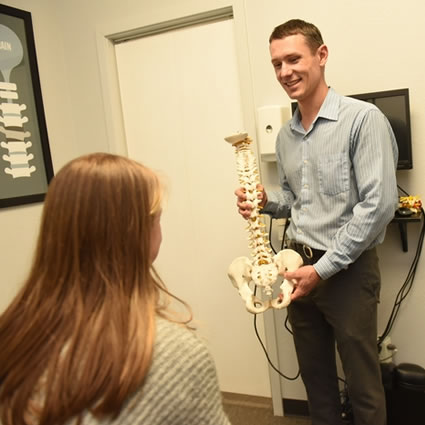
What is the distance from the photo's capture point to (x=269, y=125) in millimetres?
1968

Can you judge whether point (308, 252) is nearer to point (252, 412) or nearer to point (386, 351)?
point (386, 351)

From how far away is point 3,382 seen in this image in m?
0.75

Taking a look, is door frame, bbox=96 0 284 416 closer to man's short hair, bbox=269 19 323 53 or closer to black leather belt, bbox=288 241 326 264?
man's short hair, bbox=269 19 323 53

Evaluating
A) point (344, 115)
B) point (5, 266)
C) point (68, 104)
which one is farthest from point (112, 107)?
point (344, 115)

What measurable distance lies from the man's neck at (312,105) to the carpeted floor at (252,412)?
1.45m

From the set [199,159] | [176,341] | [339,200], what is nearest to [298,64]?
[339,200]

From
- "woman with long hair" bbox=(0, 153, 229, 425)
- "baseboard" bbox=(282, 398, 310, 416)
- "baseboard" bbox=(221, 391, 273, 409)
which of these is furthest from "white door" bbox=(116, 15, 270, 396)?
"woman with long hair" bbox=(0, 153, 229, 425)

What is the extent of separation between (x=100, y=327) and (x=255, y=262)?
96cm

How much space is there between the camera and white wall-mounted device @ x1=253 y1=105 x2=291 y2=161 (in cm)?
195

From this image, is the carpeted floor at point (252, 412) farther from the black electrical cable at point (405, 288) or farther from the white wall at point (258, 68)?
the black electrical cable at point (405, 288)

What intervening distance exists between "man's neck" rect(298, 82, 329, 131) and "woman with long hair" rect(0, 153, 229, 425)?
40.4 inches

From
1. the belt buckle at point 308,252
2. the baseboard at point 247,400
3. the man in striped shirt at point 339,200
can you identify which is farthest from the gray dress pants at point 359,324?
the baseboard at point 247,400

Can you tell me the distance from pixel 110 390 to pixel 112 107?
1.95 m

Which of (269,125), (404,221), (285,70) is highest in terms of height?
(285,70)
